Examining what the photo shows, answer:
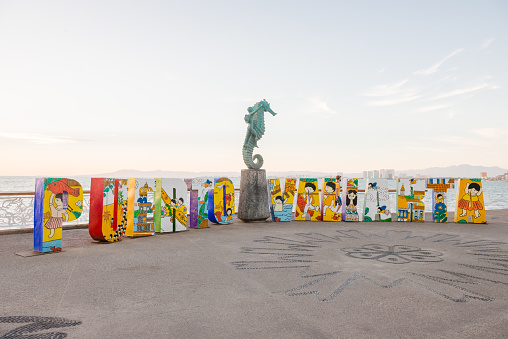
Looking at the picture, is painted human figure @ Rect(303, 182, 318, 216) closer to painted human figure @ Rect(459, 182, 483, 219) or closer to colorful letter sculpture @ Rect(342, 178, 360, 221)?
colorful letter sculpture @ Rect(342, 178, 360, 221)

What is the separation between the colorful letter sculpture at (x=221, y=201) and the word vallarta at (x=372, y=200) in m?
1.54

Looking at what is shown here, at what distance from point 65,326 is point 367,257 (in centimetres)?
478

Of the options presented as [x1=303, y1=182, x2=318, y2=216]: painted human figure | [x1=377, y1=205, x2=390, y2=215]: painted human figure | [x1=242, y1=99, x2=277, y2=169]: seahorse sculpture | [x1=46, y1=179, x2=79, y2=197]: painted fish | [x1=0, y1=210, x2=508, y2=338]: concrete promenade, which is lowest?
[x1=0, y1=210, x2=508, y2=338]: concrete promenade

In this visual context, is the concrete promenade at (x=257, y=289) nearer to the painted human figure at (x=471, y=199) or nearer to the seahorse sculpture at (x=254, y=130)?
the painted human figure at (x=471, y=199)

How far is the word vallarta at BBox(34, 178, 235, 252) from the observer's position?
21.4ft

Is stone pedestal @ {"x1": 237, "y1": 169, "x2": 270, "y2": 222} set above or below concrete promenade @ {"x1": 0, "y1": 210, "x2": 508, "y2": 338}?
above

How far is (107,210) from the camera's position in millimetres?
7520

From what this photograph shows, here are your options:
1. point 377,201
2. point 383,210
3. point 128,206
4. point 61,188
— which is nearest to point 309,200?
point 377,201

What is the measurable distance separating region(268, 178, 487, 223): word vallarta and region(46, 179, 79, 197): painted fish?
6212mm

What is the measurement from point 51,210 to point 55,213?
96 mm

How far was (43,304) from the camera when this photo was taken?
3795mm

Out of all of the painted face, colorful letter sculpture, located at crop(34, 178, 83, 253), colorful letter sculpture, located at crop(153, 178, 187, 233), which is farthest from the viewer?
colorful letter sculpture, located at crop(153, 178, 187, 233)

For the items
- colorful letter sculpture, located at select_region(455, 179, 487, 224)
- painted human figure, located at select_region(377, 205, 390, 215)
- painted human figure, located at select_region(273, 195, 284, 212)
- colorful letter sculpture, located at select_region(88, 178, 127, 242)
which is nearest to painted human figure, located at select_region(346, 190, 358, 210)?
painted human figure, located at select_region(377, 205, 390, 215)

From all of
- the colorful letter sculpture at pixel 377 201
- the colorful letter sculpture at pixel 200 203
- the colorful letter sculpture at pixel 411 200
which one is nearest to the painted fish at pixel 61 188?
the colorful letter sculpture at pixel 200 203
